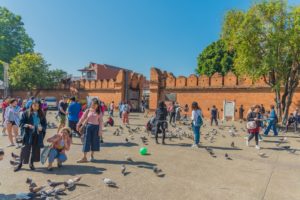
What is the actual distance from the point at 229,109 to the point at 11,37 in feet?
141

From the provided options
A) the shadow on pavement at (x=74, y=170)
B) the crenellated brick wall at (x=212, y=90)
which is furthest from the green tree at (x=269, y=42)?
the shadow on pavement at (x=74, y=170)

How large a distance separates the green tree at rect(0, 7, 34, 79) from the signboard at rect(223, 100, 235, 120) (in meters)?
37.8

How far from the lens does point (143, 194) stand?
4930 mm

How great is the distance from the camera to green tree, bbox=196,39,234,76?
126 ft

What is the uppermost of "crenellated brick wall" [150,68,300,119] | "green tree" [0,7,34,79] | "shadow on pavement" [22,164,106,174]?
"green tree" [0,7,34,79]

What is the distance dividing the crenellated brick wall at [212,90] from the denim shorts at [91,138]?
66.0 ft

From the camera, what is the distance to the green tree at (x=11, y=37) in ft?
149

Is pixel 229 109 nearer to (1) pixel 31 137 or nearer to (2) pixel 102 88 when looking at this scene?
(2) pixel 102 88

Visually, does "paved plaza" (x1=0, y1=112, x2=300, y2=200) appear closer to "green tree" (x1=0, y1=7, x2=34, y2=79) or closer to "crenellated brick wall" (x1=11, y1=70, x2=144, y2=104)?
"crenellated brick wall" (x1=11, y1=70, x2=144, y2=104)

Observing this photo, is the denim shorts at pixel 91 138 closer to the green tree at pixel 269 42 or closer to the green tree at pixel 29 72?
the green tree at pixel 269 42

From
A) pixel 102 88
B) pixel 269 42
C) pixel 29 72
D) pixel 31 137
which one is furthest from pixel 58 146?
pixel 29 72

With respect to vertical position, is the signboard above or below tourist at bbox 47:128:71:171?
above

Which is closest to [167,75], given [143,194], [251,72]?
[251,72]

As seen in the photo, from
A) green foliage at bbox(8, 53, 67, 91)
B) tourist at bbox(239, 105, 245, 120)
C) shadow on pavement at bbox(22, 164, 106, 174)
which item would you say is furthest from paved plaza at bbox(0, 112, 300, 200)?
green foliage at bbox(8, 53, 67, 91)
